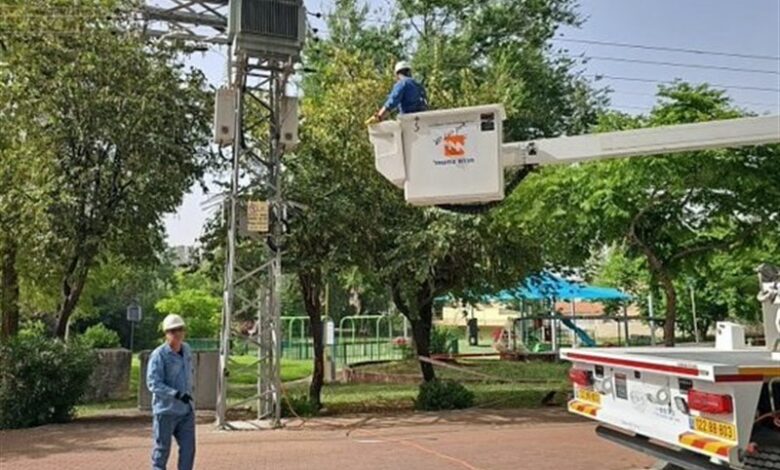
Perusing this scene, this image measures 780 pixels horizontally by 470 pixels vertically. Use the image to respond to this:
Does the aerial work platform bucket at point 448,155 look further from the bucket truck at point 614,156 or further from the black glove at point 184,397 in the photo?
the black glove at point 184,397

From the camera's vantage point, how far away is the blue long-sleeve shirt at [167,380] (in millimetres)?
7562

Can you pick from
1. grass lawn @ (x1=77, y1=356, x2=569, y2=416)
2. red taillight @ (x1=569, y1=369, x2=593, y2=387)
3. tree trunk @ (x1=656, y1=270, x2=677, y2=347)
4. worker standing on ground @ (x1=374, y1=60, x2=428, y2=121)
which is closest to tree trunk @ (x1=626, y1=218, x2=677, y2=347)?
tree trunk @ (x1=656, y1=270, x2=677, y2=347)

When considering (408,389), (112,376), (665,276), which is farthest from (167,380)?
(112,376)

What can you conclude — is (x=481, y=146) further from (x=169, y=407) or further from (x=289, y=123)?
(x=289, y=123)

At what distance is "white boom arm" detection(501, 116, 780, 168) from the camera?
6.16 metres

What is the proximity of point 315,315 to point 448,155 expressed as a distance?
11.0 metres

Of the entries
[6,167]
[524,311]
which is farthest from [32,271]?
[524,311]

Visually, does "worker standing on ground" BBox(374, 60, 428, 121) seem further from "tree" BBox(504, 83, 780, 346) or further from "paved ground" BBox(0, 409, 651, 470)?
"tree" BBox(504, 83, 780, 346)

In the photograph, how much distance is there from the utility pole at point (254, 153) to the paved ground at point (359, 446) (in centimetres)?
109

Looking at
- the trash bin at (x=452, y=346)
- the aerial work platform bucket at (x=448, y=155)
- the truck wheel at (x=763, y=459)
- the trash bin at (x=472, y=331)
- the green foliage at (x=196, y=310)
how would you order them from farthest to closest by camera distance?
the trash bin at (x=472, y=331) → the green foliage at (x=196, y=310) → the trash bin at (x=452, y=346) → the aerial work platform bucket at (x=448, y=155) → the truck wheel at (x=763, y=459)

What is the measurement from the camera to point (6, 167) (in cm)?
1642

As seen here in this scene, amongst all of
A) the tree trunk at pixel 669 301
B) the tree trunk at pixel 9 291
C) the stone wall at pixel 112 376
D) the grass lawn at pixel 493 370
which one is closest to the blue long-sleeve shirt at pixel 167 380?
the tree trunk at pixel 669 301

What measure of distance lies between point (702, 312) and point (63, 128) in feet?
88.3

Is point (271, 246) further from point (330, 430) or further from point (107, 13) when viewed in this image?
point (107, 13)
